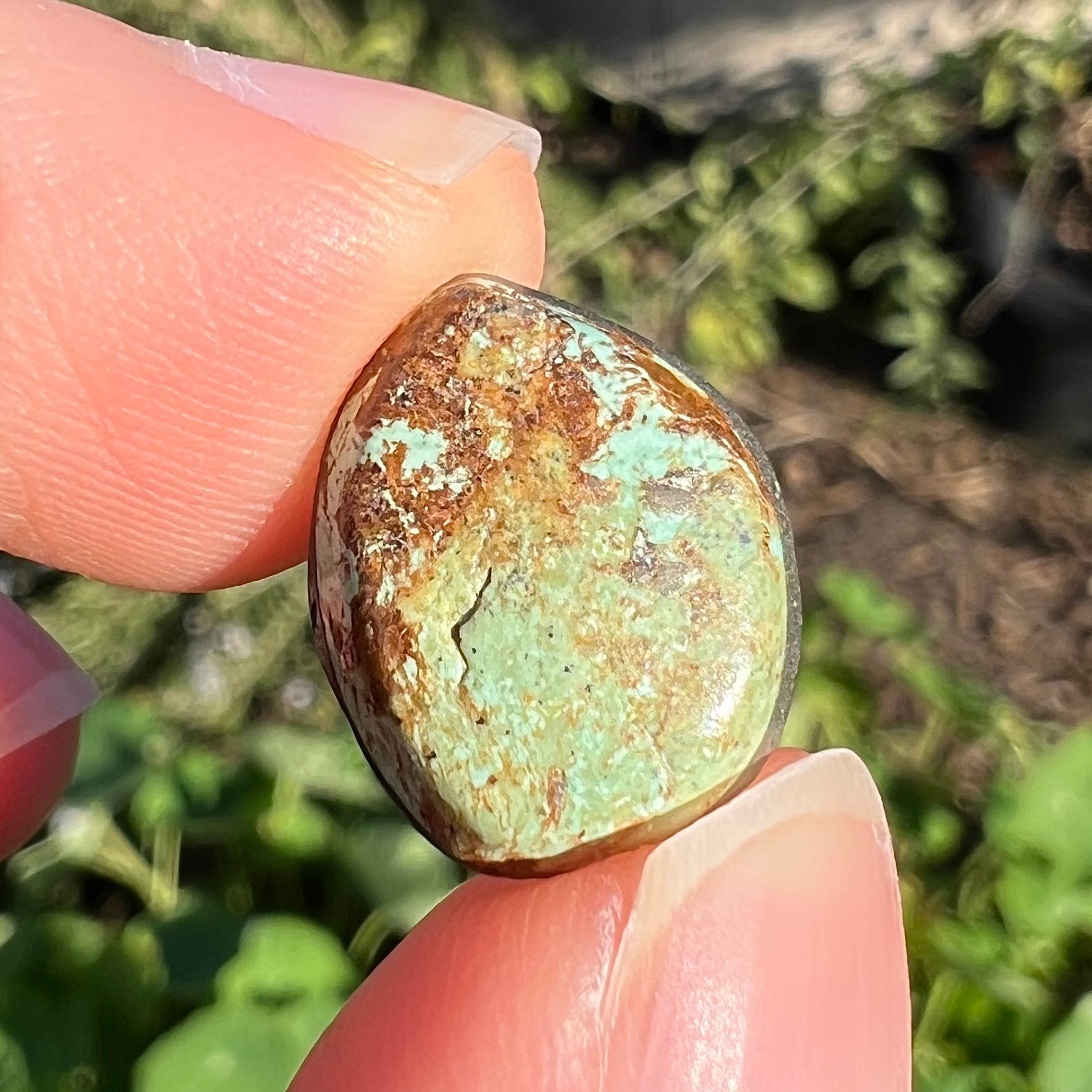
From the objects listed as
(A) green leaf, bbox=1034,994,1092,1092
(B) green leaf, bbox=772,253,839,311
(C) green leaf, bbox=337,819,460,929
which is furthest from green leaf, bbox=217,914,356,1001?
(B) green leaf, bbox=772,253,839,311

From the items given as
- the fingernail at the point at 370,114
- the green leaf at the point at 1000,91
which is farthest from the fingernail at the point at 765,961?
the green leaf at the point at 1000,91

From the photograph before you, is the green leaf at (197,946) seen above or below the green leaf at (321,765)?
above

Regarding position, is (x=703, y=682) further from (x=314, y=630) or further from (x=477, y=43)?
(x=477, y=43)

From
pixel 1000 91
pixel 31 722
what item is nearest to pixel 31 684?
pixel 31 722

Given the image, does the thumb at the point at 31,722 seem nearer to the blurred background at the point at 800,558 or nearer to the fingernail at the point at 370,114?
the blurred background at the point at 800,558

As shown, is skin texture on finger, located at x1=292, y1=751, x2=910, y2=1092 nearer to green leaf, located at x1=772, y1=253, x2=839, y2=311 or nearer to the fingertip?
the fingertip


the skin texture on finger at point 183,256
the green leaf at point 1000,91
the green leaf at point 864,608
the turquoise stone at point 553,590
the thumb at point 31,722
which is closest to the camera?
the turquoise stone at point 553,590

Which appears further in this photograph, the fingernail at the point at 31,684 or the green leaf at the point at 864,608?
the green leaf at the point at 864,608
